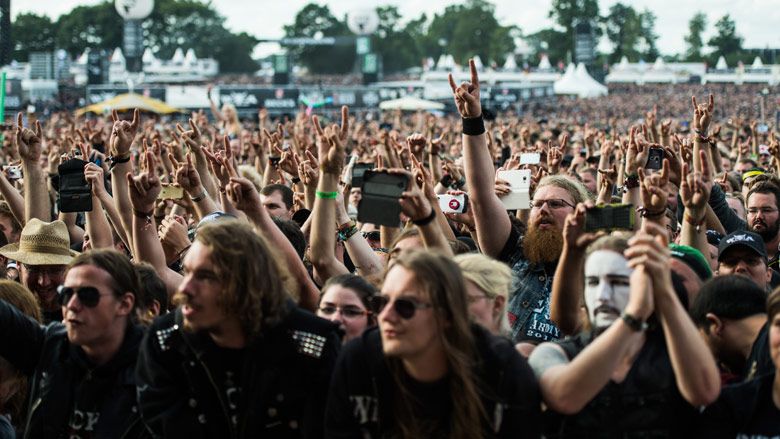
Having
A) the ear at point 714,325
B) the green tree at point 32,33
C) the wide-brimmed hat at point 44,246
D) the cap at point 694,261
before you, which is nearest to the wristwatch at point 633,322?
the ear at point 714,325

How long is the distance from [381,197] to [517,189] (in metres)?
2.29

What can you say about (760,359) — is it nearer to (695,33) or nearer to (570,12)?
(570,12)

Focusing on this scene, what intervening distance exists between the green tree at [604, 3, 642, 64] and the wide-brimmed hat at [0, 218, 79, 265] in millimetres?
129466

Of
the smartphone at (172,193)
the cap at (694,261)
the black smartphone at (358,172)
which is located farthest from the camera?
the black smartphone at (358,172)

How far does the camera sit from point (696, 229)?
5.16m

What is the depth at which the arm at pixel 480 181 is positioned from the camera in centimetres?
539

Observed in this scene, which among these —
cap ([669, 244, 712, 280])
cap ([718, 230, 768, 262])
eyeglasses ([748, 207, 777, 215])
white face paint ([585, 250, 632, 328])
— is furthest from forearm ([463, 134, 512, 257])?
eyeglasses ([748, 207, 777, 215])

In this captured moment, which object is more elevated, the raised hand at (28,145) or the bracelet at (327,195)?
the raised hand at (28,145)

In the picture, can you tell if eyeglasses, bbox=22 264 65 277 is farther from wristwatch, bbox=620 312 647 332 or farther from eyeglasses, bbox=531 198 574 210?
wristwatch, bbox=620 312 647 332

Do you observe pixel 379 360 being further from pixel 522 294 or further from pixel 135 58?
pixel 135 58

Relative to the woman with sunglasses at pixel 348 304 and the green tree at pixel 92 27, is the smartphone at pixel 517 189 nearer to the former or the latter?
the woman with sunglasses at pixel 348 304

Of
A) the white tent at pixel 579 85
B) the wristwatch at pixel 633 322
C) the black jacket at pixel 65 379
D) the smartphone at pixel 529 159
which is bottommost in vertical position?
the black jacket at pixel 65 379

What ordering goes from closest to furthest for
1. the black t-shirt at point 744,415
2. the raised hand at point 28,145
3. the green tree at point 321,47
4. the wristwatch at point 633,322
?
1. the wristwatch at point 633,322
2. the black t-shirt at point 744,415
3. the raised hand at point 28,145
4. the green tree at point 321,47

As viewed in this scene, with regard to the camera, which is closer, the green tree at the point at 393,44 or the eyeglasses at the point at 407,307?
the eyeglasses at the point at 407,307
